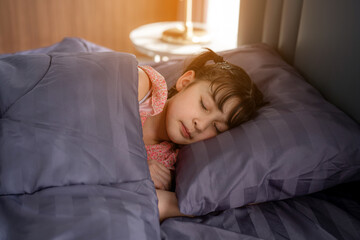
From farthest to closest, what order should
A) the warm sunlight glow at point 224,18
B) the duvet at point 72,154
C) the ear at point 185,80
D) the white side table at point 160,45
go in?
1. the warm sunlight glow at point 224,18
2. the white side table at point 160,45
3. the ear at point 185,80
4. the duvet at point 72,154

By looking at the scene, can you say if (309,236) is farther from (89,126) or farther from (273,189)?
(89,126)

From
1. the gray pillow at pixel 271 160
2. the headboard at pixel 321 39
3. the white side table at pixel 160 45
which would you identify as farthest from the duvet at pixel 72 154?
the white side table at pixel 160 45

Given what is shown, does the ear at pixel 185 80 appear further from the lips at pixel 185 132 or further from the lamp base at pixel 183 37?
the lamp base at pixel 183 37

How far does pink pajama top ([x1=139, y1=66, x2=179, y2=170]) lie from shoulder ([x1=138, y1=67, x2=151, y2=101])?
0.01 metres

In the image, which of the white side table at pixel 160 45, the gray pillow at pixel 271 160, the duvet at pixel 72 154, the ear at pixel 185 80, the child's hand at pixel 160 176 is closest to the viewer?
the duvet at pixel 72 154

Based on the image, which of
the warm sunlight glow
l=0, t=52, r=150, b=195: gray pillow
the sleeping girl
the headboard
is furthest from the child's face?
the warm sunlight glow

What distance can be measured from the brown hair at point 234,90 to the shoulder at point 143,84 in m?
0.14

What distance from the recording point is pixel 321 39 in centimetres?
110

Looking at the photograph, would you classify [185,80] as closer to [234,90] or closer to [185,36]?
[234,90]

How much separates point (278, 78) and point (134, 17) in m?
2.04

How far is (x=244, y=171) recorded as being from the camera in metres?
0.83

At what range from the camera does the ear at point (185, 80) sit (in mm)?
1109

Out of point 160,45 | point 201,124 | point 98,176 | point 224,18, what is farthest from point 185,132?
point 224,18

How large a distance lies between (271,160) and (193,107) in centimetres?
Result: 27
